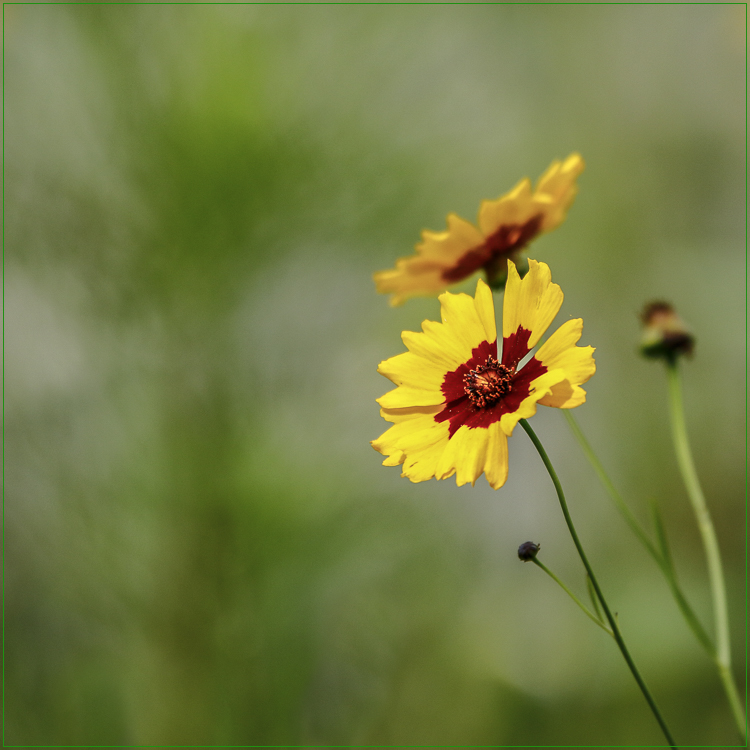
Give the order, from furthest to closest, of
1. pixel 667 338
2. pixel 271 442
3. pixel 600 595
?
pixel 271 442 → pixel 667 338 → pixel 600 595

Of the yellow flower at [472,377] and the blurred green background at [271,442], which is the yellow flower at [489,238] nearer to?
the yellow flower at [472,377]

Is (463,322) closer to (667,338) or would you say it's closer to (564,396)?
(564,396)

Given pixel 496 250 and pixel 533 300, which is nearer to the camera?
pixel 533 300

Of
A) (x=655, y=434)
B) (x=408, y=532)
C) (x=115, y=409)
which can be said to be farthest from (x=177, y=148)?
(x=655, y=434)

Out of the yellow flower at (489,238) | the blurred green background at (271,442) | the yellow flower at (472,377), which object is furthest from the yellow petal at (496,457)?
the blurred green background at (271,442)

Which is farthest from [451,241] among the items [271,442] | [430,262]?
[271,442]

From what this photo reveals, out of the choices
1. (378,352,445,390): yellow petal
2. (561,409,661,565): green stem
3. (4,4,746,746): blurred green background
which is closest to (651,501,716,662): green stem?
(561,409,661,565): green stem

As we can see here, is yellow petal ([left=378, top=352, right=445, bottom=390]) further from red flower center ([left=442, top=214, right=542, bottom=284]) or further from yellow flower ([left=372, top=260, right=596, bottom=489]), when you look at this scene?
red flower center ([left=442, top=214, right=542, bottom=284])
